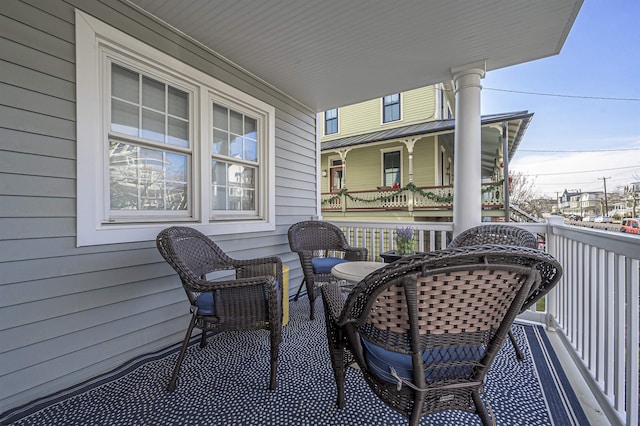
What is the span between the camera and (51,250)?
1821 mm

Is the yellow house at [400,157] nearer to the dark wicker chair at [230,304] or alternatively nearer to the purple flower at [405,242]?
the purple flower at [405,242]

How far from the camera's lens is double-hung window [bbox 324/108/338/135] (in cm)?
1133

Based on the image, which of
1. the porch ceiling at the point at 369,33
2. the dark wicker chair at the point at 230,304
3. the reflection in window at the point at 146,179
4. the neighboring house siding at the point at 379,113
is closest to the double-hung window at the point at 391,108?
the neighboring house siding at the point at 379,113

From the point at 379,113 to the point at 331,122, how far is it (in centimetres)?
206

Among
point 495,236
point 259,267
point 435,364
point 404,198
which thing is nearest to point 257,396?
point 259,267

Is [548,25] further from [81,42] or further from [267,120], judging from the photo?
[81,42]

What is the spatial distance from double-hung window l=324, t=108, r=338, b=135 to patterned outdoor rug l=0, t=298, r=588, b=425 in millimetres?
10106

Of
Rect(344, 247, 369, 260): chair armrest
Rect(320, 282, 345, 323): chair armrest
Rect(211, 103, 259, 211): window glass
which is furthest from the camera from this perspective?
Rect(344, 247, 369, 260): chair armrest

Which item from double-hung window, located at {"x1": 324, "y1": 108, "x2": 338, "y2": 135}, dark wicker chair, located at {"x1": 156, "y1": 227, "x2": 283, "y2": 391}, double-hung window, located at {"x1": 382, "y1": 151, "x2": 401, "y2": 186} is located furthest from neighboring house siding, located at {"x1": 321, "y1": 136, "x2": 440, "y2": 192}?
dark wicker chair, located at {"x1": 156, "y1": 227, "x2": 283, "y2": 391}

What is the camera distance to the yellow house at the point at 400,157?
8.30 metres

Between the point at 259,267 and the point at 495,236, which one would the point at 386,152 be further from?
the point at 259,267

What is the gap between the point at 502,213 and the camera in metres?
7.73

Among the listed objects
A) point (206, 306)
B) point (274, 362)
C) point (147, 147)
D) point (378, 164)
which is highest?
point (378, 164)

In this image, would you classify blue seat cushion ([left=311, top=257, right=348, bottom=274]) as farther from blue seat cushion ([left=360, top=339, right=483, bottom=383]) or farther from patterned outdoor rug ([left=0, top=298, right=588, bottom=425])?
blue seat cushion ([left=360, top=339, right=483, bottom=383])
